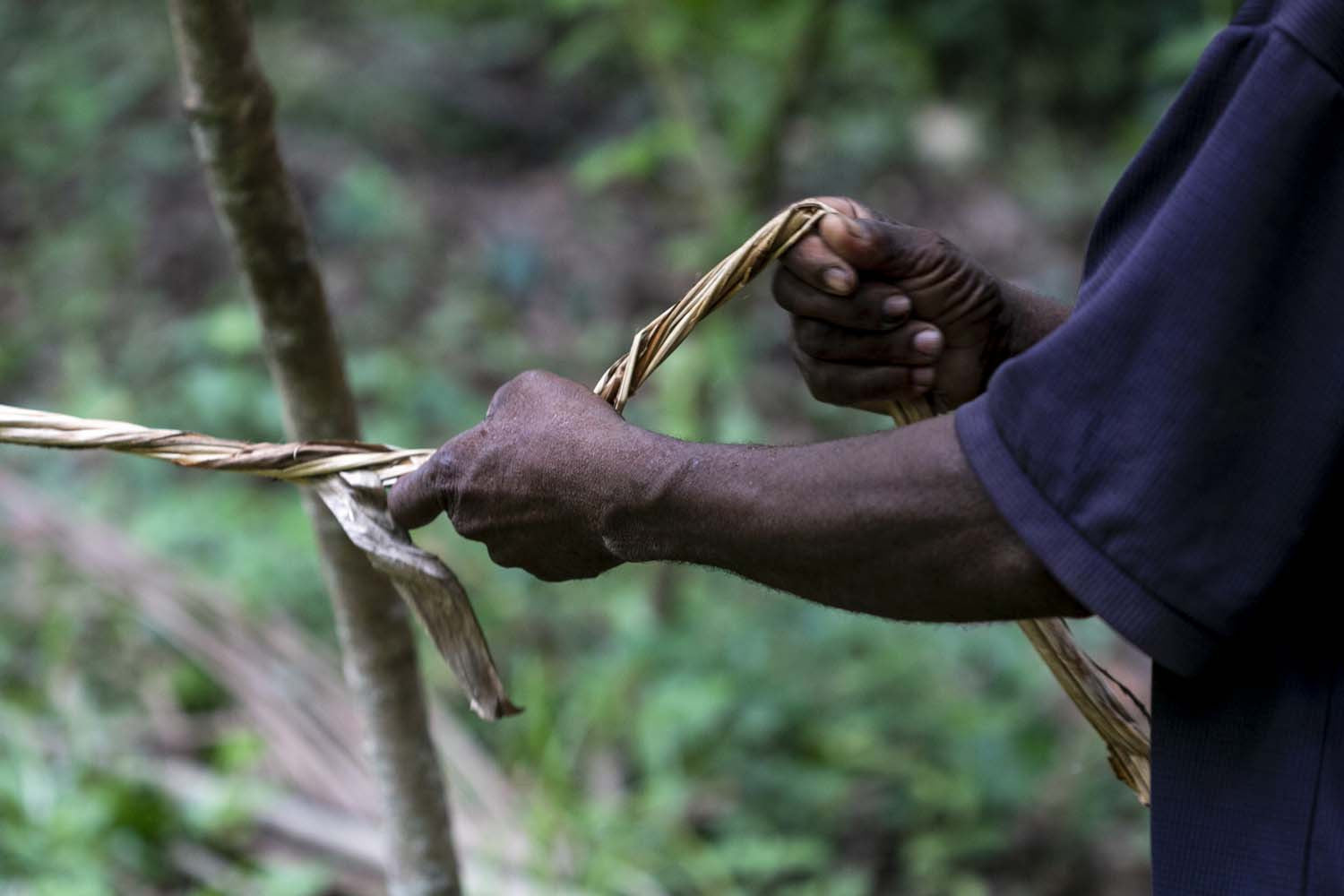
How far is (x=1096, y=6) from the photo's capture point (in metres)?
5.39

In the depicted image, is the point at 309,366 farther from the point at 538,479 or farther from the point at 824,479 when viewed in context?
the point at 824,479

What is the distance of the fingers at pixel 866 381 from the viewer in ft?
4.17

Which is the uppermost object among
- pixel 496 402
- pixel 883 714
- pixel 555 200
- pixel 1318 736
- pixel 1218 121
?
pixel 555 200

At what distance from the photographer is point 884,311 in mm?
1222

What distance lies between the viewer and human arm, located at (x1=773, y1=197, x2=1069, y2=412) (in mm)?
1169

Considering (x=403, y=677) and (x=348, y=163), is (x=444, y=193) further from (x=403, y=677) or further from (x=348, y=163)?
(x=403, y=677)

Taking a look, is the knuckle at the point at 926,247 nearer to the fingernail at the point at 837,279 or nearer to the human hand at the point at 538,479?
the fingernail at the point at 837,279

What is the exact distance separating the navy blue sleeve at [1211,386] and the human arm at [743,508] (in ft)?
0.16

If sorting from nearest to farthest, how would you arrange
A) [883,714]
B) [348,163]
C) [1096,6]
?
[883,714]
[1096,6]
[348,163]

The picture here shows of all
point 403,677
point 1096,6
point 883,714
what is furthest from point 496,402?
point 1096,6

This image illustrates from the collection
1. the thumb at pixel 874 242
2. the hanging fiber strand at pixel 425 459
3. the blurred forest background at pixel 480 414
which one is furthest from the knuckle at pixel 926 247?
the blurred forest background at pixel 480 414

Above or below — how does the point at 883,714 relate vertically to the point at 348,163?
below

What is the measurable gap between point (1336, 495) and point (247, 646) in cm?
249

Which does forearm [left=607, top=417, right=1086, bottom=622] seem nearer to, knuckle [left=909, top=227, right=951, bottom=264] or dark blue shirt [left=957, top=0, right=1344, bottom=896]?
dark blue shirt [left=957, top=0, right=1344, bottom=896]
